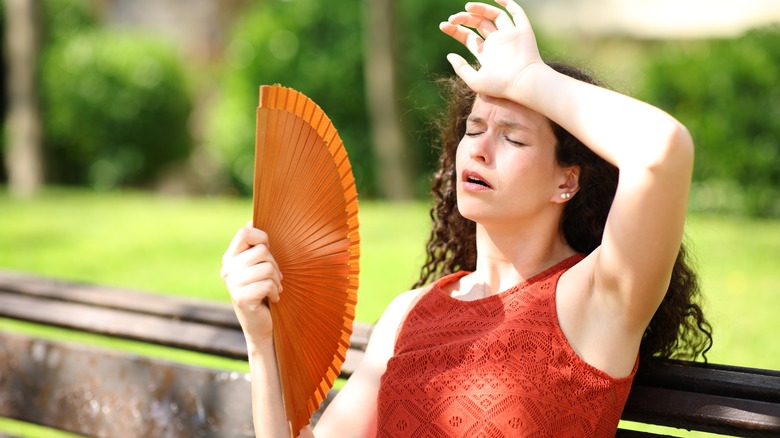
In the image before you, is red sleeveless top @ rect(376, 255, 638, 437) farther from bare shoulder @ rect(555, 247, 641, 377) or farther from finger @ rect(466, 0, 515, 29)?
finger @ rect(466, 0, 515, 29)

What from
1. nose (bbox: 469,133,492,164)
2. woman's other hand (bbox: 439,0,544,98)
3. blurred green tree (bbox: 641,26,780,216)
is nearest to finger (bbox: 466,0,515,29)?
woman's other hand (bbox: 439,0,544,98)

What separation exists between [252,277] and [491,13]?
0.72m

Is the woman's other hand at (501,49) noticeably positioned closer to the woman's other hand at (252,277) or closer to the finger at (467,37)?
the finger at (467,37)

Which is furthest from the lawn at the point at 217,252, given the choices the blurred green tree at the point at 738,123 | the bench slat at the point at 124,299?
the bench slat at the point at 124,299

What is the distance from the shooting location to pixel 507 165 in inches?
81.3

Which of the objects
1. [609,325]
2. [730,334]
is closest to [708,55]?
[730,334]

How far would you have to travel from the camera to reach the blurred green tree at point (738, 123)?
8008 millimetres

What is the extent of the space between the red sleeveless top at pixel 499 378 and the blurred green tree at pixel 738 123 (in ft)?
21.0

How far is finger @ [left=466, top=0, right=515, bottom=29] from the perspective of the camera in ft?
6.69

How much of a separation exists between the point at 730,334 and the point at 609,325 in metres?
2.60

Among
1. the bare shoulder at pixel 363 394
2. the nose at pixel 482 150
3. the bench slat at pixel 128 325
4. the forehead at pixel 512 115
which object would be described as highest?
the forehead at pixel 512 115

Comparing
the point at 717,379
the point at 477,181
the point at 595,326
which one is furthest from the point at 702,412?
the point at 477,181

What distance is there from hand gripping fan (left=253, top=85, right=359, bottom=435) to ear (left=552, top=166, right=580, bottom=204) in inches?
17.2

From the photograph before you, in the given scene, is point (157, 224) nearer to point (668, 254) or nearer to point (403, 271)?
point (403, 271)
